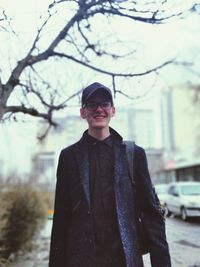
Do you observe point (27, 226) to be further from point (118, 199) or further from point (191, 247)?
point (118, 199)

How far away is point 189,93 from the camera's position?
34156mm

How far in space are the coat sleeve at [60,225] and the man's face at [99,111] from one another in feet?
1.09

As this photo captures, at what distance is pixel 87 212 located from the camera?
8.48 ft

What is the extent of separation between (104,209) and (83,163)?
28cm

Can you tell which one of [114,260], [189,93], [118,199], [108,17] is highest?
[189,93]

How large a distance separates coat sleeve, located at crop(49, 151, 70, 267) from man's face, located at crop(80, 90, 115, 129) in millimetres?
332

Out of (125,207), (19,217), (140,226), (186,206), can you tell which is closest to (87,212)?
(125,207)

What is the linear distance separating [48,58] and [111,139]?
4.70 meters

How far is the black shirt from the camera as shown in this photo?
8.39 feet

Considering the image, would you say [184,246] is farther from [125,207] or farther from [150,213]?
[125,207]

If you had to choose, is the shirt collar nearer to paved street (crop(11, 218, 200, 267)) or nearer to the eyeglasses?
the eyeglasses

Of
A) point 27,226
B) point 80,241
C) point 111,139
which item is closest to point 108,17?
point 111,139

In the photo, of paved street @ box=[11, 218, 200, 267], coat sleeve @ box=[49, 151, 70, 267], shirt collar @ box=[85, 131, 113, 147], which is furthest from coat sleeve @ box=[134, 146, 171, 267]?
paved street @ box=[11, 218, 200, 267]

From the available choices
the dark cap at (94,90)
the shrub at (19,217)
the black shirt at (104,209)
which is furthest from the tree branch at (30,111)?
the black shirt at (104,209)
